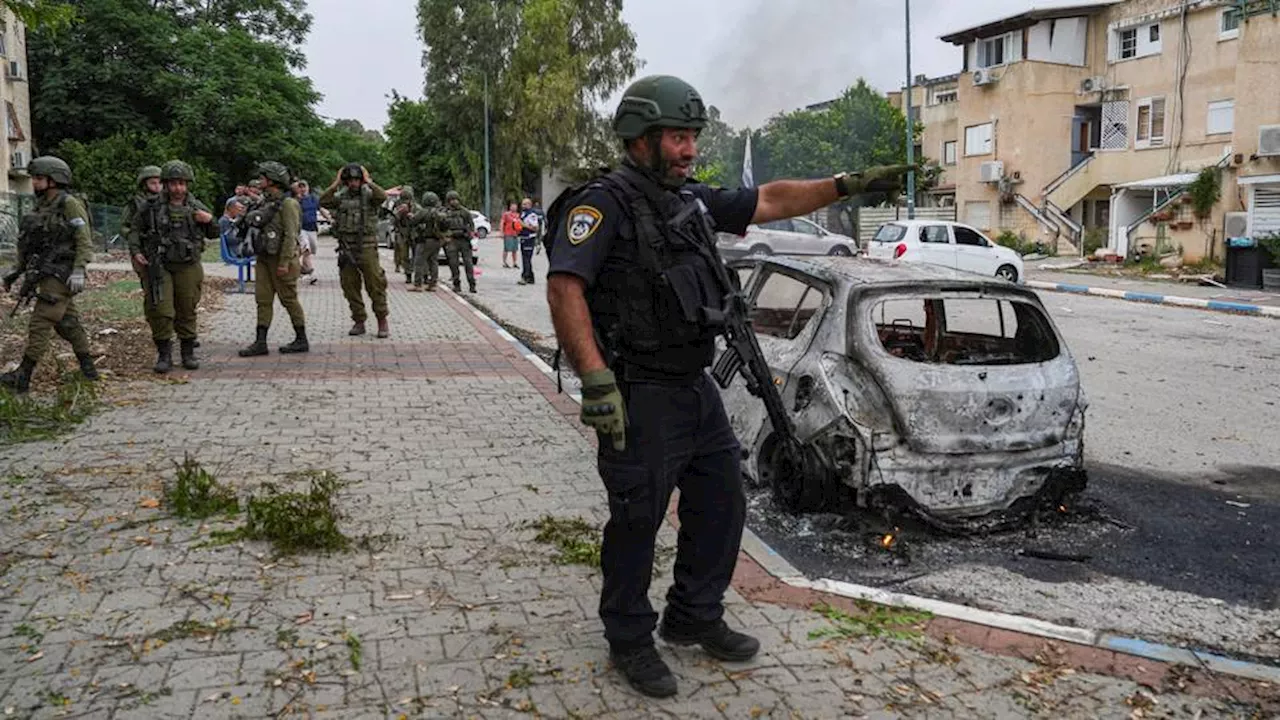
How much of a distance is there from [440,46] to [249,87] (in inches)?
654

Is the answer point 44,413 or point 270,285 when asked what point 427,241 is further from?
point 44,413

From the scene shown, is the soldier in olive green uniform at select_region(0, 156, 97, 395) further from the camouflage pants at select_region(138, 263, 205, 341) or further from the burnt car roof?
the burnt car roof

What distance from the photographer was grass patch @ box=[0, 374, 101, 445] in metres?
6.41

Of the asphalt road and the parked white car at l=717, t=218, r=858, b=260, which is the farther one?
the parked white car at l=717, t=218, r=858, b=260

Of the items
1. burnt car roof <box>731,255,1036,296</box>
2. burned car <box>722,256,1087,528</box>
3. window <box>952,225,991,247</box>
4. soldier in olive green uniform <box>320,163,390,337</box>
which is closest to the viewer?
burned car <box>722,256,1087,528</box>

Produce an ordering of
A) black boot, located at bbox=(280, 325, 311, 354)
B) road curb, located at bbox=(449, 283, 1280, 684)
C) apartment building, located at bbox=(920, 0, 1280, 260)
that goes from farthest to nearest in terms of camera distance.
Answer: apartment building, located at bbox=(920, 0, 1280, 260)
black boot, located at bbox=(280, 325, 311, 354)
road curb, located at bbox=(449, 283, 1280, 684)

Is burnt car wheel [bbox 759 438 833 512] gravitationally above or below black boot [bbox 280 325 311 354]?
below

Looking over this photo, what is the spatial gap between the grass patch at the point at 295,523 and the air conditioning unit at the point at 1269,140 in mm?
27340

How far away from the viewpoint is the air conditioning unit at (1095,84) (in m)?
35.1

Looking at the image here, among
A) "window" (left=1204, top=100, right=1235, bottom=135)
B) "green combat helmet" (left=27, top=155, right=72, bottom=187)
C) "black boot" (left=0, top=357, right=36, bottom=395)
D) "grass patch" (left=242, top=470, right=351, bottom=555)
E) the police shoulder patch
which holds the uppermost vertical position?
"window" (left=1204, top=100, right=1235, bottom=135)

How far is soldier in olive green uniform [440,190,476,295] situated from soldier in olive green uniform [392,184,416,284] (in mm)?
678

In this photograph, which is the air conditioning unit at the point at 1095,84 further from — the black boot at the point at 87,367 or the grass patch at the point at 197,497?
the grass patch at the point at 197,497

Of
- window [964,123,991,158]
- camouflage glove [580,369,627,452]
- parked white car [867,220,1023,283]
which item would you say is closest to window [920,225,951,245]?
parked white car [867,220,1023,283]

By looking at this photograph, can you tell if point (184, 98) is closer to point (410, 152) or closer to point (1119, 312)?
point (410, 152)
